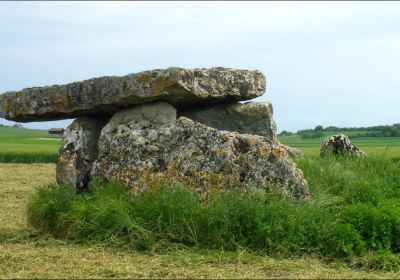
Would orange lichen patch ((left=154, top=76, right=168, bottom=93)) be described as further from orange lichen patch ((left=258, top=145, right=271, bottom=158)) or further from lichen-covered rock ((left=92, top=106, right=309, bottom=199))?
orange lichen patch ((left=258, top=145, right=271, bottom=158))

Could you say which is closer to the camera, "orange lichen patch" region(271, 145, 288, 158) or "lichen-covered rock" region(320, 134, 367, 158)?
"orange lichen patch" region(271, 145, 288, 158)

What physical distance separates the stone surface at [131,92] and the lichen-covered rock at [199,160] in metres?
0.58

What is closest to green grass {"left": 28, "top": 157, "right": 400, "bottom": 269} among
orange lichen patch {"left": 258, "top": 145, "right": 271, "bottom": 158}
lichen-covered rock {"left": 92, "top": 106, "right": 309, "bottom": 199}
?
lichen-covered rock {"left": 92, "top": 106, "right": 309, "bottom": 199}

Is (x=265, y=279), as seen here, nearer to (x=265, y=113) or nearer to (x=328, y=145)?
(x=265, y=113)

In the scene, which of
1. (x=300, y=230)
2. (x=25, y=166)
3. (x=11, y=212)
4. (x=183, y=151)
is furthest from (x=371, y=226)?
(x=25, y=166)

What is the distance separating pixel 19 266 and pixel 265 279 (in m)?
2.75

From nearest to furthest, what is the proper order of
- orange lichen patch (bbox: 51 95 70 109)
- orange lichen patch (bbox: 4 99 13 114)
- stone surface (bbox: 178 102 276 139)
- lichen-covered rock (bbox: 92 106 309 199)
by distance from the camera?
lichen-covered rock (bbox: 92 106 309 199)
orange lichen patch (bbox: 51 95 70 109)
orange lichen patch (bbox: 4 99 13 114)
stone surface (bbox: 178 102 276 139)

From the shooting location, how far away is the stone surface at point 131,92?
384 inches

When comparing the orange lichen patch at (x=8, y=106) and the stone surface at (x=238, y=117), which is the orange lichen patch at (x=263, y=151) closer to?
the stone surface at (x=238, y=117)

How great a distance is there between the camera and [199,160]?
353 inches

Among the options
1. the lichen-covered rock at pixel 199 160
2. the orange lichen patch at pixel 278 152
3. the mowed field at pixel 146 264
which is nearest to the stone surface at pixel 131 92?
the lichen-covered rock at pixel 199 160

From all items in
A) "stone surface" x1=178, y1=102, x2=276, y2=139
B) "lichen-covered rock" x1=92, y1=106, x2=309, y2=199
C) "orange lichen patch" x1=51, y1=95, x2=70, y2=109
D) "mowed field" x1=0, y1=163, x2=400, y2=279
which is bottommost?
"mowed field" x1=0, y1=163, x2=400, y2=279

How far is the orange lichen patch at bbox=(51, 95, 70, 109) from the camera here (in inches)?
407

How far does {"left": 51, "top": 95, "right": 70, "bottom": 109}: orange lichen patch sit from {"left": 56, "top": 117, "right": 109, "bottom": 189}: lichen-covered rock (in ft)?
1.81
